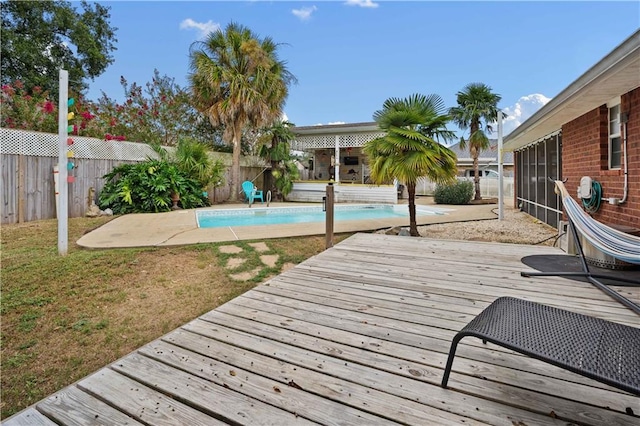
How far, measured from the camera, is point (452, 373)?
1.68 meters

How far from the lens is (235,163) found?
13.8 metres

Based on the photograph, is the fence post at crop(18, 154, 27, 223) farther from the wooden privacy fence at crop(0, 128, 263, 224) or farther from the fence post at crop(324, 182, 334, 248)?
the fence post at crop(324, 182, 334, 248)

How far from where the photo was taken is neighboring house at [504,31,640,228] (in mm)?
3570

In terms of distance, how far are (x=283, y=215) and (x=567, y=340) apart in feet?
31.8

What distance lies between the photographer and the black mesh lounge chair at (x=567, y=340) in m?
1.18

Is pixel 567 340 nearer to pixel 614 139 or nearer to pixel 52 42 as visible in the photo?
pixel 614 139

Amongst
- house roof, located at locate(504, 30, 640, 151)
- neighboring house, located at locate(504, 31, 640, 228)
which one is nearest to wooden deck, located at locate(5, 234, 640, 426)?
house roof, located at locate(504, 30, 640, 151)

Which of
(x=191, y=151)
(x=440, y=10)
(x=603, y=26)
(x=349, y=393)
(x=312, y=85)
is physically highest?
(x=312, y=85)

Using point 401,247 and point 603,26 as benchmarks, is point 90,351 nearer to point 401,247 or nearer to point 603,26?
point 401,247

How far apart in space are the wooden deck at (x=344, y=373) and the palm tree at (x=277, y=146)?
12.3 m

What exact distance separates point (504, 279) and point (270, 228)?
4.90 m

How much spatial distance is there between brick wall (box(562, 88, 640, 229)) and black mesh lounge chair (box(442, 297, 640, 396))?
371 centimetres

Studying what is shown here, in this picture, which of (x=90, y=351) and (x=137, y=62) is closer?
(x=90, y=351)

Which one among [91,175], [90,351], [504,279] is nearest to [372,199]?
[91,175]
